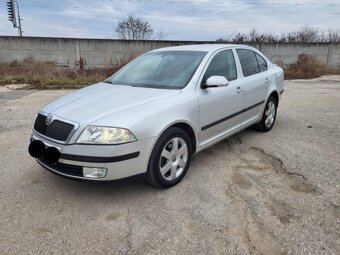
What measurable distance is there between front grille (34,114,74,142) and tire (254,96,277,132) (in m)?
3.44

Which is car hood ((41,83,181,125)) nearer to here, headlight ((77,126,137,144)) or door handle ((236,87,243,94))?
headlight ((77,126,137,144))

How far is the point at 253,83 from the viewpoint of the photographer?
182 inches

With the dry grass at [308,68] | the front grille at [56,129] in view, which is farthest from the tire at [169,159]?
the dry grass at [308,68]

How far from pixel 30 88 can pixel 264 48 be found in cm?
1286

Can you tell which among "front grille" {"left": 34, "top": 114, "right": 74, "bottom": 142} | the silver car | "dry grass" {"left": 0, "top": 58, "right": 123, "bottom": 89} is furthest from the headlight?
"dry grass" {"left": 0, "top": 58, "right": 123, "bottom": 89}

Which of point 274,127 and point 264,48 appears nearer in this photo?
point 274,127

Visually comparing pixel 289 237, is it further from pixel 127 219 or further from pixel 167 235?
pixel 127 219

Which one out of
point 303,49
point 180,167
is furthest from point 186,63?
point 303,49

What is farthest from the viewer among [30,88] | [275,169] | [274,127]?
[30,88]

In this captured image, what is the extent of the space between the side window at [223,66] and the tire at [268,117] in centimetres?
129

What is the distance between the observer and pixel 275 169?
389cm

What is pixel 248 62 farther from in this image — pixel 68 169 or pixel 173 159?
pixel 68 169

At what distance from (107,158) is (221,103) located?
1.75 meters

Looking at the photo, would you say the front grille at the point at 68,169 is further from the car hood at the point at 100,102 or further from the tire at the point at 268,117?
the tire at the point at 268,117
